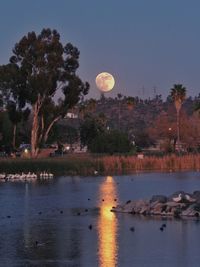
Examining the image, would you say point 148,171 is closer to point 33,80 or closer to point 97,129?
point 33,80

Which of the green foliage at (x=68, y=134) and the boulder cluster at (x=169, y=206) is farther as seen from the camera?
the green foliage at (x=68, y=134)

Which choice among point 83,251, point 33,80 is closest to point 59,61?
point 33,80

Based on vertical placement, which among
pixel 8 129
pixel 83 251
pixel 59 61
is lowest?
pixel 83 251

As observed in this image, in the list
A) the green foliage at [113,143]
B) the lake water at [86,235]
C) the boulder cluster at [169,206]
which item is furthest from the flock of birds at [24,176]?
the boulder cluster at [169,206]

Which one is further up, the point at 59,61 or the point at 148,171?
the point at 59,61

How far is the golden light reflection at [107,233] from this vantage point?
23.5 meters

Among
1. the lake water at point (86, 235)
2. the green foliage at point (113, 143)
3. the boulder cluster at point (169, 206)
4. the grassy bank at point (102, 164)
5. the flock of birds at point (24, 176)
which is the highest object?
the green foliage at point (113, 143)

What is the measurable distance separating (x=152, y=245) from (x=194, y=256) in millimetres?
2697

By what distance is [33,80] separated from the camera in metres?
90.6

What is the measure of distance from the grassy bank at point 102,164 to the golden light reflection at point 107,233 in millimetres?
28189

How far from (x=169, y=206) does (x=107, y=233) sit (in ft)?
22.4

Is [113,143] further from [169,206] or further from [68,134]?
[169,206]

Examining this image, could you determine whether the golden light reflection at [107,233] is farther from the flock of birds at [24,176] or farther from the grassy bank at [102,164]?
the grassy bank at [102,164]

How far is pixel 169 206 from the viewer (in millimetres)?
35875
